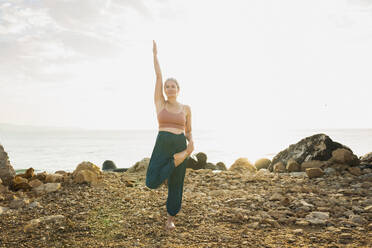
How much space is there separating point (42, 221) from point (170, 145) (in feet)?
8.53

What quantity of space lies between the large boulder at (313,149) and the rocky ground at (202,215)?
1.49 m

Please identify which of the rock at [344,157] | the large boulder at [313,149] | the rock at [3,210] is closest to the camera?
the rock at [3,210]

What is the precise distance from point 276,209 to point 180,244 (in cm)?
245

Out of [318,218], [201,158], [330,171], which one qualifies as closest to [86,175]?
[318,218]

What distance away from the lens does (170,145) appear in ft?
14.8

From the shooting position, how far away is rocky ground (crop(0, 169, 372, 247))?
439cm

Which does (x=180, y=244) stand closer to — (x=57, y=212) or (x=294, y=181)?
(x=57, y=212)

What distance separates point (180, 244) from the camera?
13.9 feet

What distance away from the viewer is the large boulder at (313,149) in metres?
9.45

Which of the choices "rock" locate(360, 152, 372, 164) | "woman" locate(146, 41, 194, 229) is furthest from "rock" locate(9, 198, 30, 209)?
"rock" locate(360, 152, 372, 164)

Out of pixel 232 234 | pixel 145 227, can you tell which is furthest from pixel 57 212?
pixel 232 234

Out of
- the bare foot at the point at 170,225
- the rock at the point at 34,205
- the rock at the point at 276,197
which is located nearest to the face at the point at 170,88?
the bare foot at the point at 170,225

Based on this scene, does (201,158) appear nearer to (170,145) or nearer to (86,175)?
(86,175)

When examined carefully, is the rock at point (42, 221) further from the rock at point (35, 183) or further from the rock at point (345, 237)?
the rock at point (345, 237)
